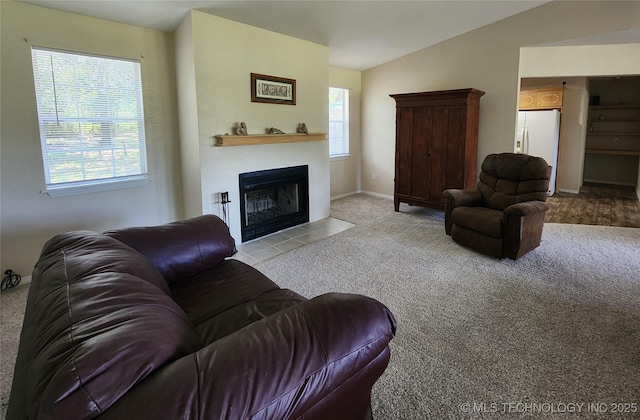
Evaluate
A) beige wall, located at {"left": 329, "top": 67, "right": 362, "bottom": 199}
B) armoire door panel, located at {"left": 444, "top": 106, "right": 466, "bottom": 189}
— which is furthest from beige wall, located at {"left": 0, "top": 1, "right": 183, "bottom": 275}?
armoire door panel, located at {"left": 444, "top": 106, "right": 466, "bottom": 189}

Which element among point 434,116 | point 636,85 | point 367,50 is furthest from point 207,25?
point 636,85

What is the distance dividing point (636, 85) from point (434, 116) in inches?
224

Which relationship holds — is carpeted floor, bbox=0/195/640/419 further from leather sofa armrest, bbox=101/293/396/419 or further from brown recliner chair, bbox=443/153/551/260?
leather sofa armrest, bbox=101/293/396/419

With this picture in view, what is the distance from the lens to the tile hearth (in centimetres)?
387

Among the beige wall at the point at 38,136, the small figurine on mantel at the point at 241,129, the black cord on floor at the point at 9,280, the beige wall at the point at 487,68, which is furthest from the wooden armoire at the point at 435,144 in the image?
the black cord on floor at the point at 9,280

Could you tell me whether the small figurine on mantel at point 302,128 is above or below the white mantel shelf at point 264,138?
above

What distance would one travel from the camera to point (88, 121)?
11.2 feet

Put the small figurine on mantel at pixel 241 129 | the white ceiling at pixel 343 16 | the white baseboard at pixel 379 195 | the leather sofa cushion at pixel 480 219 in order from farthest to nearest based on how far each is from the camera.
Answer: the white baseboard at pixel 379 195
the small figurine on mantel at pixel 241 129
the leather sofa cushion at pixel 480 219
the white ceiling at pixel 343 16

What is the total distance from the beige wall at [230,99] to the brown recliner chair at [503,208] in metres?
2.17

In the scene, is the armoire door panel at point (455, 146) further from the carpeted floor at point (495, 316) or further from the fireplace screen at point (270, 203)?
the fireplace screen at point (270, 203)

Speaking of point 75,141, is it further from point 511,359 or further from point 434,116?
point 434,116

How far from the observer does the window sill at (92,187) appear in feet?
10.8

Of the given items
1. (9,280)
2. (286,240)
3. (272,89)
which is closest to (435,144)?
(272,89)

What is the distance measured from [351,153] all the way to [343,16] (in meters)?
3.02
